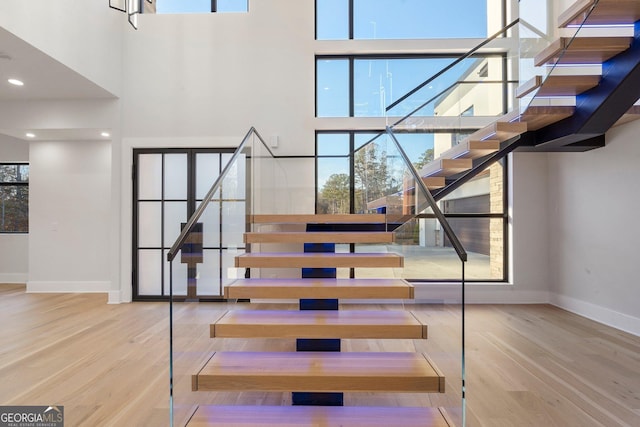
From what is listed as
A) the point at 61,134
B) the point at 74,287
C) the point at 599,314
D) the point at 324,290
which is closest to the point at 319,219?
the point at 324,290

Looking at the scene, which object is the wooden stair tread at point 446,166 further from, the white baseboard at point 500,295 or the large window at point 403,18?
the large window at point 403,18

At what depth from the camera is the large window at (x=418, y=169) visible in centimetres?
434

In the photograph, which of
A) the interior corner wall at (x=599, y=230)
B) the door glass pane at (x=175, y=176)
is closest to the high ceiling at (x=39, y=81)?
the door glass pane at (x=175, y=176)

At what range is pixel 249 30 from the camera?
17.7 feet

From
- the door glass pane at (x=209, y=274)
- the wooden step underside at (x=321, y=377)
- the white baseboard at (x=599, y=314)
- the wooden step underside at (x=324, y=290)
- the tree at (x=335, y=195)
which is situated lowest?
the white baseboard at (x=599, y=314)

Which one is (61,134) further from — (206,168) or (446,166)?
(446,166)

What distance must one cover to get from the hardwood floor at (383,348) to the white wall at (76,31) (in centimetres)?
336

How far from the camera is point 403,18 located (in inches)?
224

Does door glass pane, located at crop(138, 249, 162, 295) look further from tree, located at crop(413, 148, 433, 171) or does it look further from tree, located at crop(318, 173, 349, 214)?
tree, located at crop(413, 148, 433, 171)

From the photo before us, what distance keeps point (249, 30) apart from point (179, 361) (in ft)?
17.0

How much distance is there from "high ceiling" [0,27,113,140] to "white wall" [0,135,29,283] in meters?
1.59

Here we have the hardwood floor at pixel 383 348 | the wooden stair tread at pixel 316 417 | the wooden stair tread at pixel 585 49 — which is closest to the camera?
the wooden stair tread at pixel 316 417

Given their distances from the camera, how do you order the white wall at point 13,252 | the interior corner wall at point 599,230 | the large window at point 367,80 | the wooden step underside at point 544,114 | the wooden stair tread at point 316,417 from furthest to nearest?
1. the white wall at point 13,252
2. the large window at point 367,80
3. the interior corner wall at point 599,230
4. the wooden step underside at point 544,114
5. the wooden stair tread at point 316,417

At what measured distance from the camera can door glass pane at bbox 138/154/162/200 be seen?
5426 mm
